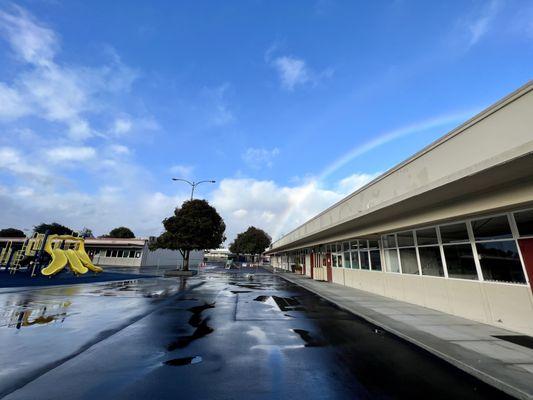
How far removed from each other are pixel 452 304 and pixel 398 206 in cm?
416

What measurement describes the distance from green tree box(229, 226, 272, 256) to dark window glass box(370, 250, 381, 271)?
7242 cm

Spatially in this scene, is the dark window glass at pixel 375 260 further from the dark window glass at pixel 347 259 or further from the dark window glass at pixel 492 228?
the dark window glass at pixel 492 228

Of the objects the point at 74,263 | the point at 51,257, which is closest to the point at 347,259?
the point at 74,263

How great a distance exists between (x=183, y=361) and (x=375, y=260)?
548 inches

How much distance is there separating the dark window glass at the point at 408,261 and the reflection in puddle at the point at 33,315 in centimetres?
1412

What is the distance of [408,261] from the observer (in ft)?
42.6

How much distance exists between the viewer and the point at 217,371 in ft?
16.1

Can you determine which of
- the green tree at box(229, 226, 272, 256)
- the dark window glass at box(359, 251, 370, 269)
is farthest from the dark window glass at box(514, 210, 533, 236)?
the green tree at box(229, 226, 272, 256)

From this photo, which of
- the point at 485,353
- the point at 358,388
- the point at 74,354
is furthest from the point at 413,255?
the point at 74,354

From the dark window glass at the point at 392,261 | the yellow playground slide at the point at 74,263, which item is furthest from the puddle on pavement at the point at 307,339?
the yellow playground slide at the point at 74,263

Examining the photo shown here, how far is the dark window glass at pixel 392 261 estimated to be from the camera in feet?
45.9

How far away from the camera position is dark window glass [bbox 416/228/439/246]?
11266 mm

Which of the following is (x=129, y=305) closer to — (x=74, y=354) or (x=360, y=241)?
(x=74, y=354)

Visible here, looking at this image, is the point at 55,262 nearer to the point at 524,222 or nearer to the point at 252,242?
the point at 524,222
